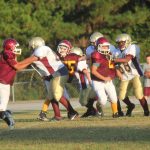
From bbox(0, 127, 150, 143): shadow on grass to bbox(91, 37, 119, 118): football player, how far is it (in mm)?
2315

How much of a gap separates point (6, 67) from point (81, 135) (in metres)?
2.54

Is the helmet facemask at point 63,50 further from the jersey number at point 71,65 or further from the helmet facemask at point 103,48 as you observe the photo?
the helmet facemask at point 103,48

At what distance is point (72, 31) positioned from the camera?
109ft

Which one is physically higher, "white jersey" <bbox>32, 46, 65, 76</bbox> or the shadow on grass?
"white jersey" <bbox>32, 46, 65, 76</bbox>

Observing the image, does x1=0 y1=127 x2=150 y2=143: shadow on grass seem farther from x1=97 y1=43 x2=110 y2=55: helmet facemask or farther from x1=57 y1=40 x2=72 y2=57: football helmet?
x1=57 y1=40 x2=72 y2=57: football helmet

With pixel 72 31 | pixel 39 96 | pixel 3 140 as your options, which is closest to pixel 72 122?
pixel 3 140

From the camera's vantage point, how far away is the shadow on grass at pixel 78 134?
10.8 metres

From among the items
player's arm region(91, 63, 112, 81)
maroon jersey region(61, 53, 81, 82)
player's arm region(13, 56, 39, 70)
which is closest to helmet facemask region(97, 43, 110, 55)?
player's arm region(91, 63, 112, 81)

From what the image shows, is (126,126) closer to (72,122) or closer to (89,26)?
(72,122)

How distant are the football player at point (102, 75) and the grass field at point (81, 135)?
607 mm

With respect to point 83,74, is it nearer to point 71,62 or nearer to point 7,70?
point 71,62

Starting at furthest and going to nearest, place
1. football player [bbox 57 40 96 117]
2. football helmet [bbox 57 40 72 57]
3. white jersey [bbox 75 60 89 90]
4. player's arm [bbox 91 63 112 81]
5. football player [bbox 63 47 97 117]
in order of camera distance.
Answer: white jersey [bbox 75 60 89 90]
football player [bbox 63 47 97 117]
football player [bbox 57 40 96 117]
football helmet [bbox 57 40 72 57]
player's arm [bbox 91 63 112 81]

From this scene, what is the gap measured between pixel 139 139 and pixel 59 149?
1.34 meters

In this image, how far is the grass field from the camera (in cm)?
1003
